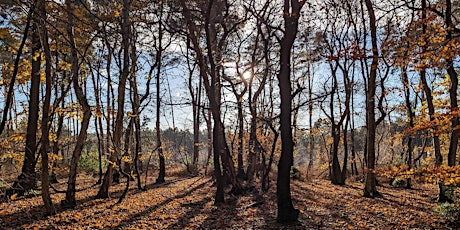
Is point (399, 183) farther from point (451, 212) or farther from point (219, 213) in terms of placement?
point (219, 213)

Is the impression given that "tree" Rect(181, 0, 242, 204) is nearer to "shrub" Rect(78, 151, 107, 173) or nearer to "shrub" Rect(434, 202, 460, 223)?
"shrub" Rect(434, 202, 460, 223)

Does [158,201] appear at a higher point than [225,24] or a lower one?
lower

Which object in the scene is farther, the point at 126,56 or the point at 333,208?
the point at 126,56

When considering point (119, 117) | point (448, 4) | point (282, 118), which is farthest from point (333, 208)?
point (119, 117)

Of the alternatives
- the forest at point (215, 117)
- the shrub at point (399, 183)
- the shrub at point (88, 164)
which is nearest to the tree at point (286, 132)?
the forest at point (215, 117)

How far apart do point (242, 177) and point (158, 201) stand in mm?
5649

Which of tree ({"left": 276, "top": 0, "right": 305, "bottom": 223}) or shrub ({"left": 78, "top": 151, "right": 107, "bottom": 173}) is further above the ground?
tree ({"left": 276, "top": 0, "right": 305, "bottom": 223})

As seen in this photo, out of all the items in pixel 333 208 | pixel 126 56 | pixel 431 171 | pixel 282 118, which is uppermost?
pixel 126 56

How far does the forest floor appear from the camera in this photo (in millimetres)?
7004

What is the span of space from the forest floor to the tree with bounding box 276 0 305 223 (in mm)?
380

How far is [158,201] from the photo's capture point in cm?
1027

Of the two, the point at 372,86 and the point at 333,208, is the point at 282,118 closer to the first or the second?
the point at 333,208

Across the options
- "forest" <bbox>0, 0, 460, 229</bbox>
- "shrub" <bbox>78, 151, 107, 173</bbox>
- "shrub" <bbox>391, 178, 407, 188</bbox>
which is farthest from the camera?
"shrub" <bbox>78, 151, 107, 173</bbox>

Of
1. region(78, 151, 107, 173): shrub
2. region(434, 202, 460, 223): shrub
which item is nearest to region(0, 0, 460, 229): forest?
region(434, 202, 460, 223): shrub
